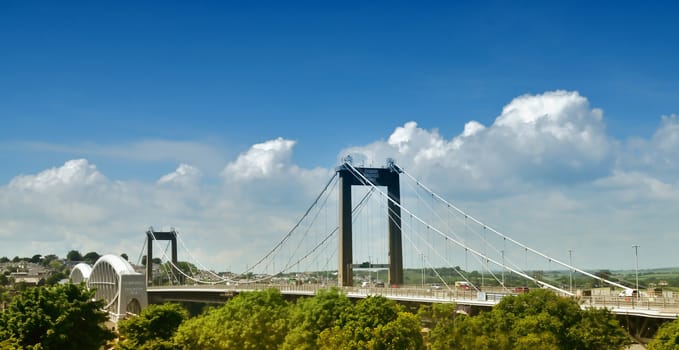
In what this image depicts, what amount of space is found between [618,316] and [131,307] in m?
103

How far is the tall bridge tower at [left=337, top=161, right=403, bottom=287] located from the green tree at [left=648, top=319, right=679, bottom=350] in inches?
1826

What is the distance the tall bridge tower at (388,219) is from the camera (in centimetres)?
8431

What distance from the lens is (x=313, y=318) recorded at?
5216 centimetres

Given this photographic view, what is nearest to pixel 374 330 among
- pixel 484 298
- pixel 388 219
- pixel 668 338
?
pixel 484 298

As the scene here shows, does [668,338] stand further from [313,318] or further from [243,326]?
[243,326]

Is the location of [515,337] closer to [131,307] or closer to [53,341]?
[53,341]

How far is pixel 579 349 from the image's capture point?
41969 mm

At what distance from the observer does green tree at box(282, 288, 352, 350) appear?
50656 mm

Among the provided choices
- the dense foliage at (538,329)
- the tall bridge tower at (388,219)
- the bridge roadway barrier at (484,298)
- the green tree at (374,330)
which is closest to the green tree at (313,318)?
the green tree at (374,330)

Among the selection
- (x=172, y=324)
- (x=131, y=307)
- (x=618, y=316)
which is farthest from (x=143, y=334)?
(x=131, y=307)

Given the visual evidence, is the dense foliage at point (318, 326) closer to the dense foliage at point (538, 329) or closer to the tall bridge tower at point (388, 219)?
the dense foliage at point (538, 329)

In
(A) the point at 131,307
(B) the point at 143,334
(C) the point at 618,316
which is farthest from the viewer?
(A) the point at 131,307

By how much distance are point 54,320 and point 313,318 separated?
56.2 ft

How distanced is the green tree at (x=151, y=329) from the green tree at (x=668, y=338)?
3487cm
